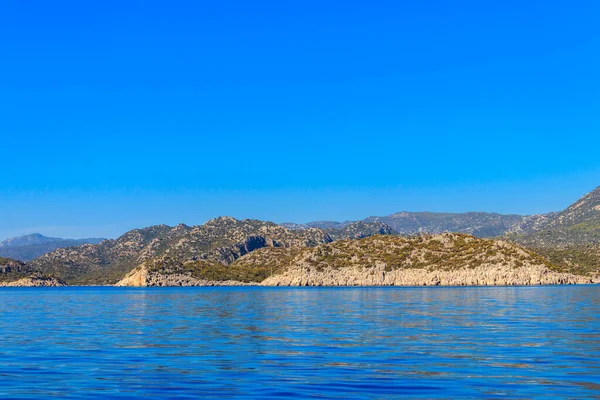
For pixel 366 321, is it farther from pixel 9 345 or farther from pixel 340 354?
pixel 9 345

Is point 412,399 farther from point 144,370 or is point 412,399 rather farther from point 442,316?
point 442,316

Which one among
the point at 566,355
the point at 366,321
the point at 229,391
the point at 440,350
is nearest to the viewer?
the point at 229,391

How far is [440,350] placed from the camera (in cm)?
4069

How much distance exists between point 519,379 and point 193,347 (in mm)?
21910

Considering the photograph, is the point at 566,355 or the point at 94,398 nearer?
the point at 94,398

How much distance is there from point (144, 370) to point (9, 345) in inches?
693

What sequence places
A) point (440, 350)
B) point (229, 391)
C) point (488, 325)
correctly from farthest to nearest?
point (488, 325) → point (440, 350) → point (229, 391)

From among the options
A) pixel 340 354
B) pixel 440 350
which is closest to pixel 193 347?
pixel 340 354

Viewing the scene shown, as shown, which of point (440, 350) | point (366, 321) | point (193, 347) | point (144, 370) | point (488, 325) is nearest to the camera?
point (144, 370)

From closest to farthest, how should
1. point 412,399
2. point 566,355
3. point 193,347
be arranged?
1. point 412,399
2. point 566,355
3. point 193,347

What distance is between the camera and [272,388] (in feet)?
91.8

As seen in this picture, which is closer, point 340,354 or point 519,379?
point 519,379

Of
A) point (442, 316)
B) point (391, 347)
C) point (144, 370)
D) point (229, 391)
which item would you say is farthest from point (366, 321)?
point (229, 391)

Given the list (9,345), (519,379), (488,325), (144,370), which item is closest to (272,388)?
(144,370)
